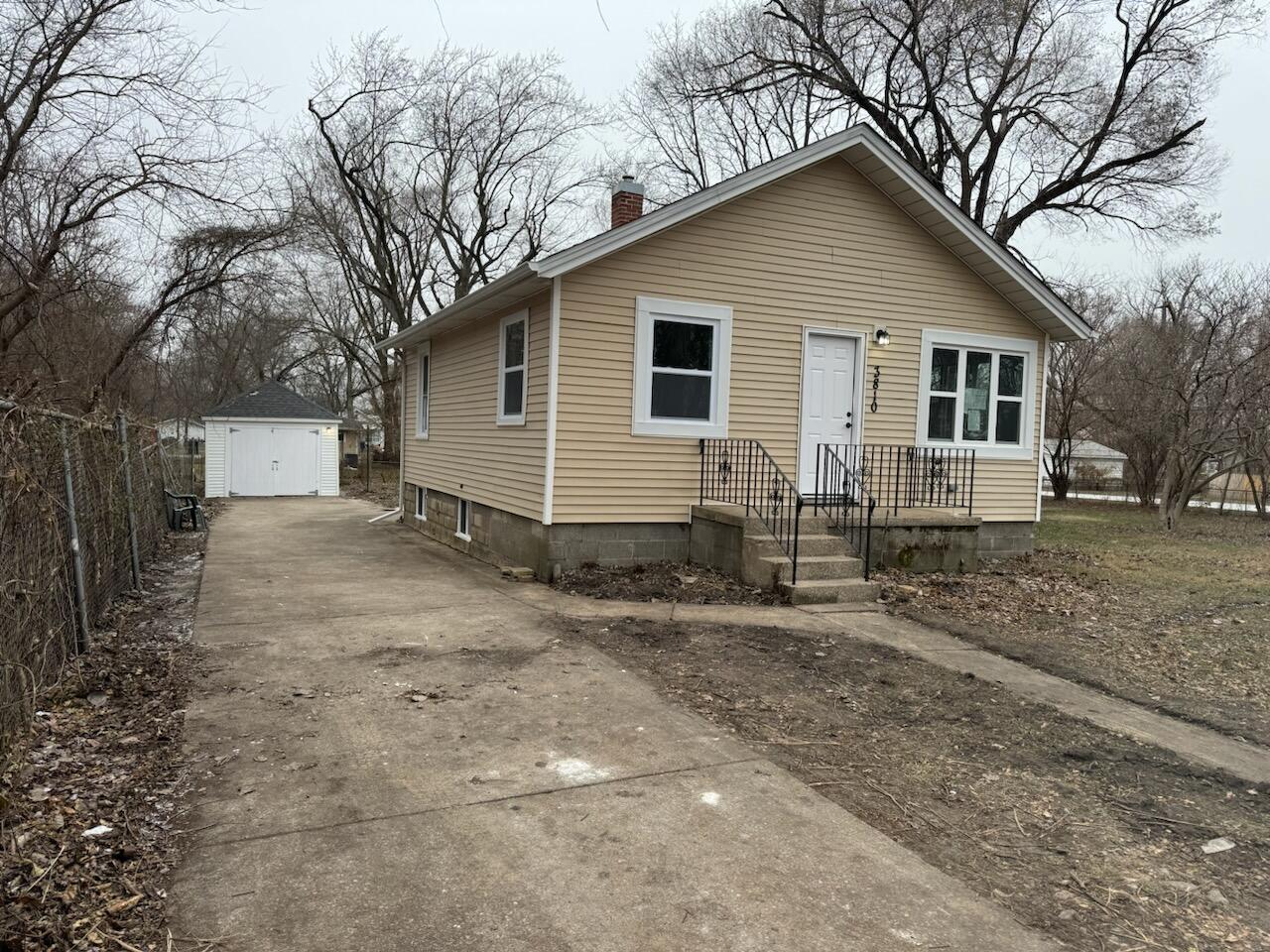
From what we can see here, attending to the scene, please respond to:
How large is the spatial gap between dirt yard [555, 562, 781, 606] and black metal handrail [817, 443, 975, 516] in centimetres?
212

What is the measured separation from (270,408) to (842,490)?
18.1 metres

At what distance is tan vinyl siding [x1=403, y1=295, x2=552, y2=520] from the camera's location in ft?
29.1

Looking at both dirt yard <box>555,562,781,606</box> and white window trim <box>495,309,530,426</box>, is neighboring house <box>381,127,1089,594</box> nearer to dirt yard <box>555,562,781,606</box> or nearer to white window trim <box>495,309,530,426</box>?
white window trim <box>495,309,530,426</box>

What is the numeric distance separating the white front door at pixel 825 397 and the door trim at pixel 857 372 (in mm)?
20

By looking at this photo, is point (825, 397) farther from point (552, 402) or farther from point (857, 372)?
point (552, 402)

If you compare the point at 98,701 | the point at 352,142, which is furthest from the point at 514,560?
the point at 352,142

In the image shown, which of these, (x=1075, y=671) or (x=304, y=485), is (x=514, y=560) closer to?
(x=1075, y=671)

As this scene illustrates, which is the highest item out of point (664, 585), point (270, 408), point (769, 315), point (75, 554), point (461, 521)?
point (769, 315)

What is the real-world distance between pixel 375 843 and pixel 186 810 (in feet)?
3.01

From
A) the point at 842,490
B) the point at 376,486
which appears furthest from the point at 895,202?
the point at 376,486

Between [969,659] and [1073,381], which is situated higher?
[1073,381]

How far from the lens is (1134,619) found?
7852mm

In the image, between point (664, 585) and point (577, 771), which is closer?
point (577, 771)

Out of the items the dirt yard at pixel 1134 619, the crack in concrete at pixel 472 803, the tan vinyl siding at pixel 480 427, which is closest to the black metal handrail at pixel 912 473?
the dirt yard at pixel 1134 619
